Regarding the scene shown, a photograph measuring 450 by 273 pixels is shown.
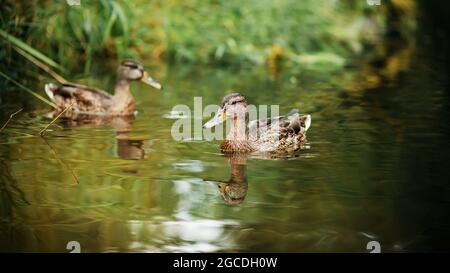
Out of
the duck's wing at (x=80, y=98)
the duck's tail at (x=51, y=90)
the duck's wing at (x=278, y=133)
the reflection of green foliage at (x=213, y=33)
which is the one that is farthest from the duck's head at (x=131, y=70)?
the duck's wing at (x=278, y=133)

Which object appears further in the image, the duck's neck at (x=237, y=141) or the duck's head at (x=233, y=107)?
the duck's head at (x=233, y=107)

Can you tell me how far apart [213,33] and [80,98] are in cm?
573

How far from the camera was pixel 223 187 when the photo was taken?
6.39 m

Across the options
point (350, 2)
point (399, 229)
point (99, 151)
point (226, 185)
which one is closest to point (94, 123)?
point (99, 151)

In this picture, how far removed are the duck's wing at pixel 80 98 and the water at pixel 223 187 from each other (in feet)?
0.97

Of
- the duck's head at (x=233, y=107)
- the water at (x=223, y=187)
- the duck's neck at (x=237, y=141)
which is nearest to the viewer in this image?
the water at (x=223, y=187)

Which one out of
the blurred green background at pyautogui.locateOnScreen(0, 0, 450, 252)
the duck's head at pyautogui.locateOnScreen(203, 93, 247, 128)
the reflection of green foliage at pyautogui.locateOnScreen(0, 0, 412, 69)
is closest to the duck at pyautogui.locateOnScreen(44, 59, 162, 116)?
the blurred green background at pyautogui.locateOnScreen(0, 0, 450, 252)

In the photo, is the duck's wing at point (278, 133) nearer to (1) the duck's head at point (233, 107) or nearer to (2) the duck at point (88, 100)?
(1) the duck's head at point (233, 107)

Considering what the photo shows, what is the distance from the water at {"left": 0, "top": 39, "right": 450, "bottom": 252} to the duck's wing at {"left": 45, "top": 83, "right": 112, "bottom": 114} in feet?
0.97

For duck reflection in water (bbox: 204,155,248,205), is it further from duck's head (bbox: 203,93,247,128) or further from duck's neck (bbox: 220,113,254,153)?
duck's head (bbox: 203,93,247,128)

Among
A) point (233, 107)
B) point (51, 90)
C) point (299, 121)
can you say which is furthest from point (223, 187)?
point (51, 90)

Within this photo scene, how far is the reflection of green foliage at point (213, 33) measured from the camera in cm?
1318

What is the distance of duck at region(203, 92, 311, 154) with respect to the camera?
7.69 metres

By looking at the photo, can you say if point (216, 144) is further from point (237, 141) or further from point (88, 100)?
point (88, 100)
